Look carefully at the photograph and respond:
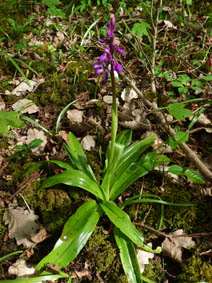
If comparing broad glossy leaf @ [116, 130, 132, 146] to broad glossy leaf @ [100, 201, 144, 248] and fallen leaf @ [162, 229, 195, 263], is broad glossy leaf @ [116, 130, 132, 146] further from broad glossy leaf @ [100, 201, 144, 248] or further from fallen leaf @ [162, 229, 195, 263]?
fallen leaf @ [162, 229, 195, 263]

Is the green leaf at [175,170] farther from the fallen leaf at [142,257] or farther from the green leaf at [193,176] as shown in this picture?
the fallen leaf at [142,257]

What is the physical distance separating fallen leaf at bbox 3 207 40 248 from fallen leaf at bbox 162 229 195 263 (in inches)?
42.2

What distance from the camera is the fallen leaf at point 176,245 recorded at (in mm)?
2043

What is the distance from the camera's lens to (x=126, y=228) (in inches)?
78.2

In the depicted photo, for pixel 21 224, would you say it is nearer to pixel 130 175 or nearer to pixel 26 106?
pixel 130 175

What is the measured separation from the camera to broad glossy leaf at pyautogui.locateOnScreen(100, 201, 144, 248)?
1.95 m

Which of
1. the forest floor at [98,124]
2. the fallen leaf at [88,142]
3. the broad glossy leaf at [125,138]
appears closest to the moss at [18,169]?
the forest floor at [98,124]

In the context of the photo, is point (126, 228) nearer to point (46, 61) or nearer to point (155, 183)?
point (155, 183)

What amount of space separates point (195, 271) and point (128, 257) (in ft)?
1.64

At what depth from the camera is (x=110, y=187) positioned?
2.39m

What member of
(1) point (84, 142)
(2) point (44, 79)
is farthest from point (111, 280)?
(2) point (44, 79)

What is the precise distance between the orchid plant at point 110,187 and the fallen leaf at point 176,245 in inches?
3.2

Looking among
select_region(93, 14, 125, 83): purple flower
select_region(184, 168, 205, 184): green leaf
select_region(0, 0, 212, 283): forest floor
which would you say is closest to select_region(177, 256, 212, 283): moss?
select_region(0, 0, 212, 283): forest floor

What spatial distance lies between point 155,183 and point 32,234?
1189 mm
